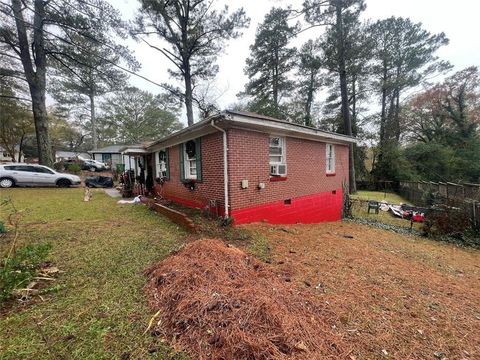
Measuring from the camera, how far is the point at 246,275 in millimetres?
2934

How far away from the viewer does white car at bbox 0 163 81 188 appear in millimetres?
12055

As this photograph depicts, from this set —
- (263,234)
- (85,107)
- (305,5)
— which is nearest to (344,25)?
(305,5)

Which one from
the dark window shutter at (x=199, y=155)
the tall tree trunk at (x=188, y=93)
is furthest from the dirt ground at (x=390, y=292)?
the tall tree trunk at (x=188, y=93)

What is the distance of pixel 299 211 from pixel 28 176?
48.4 ft

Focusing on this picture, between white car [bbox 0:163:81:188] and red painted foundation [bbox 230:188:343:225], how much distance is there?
42.1 feet

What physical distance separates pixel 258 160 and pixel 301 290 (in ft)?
14.0

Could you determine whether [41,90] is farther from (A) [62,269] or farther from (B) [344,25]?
(B) [344,25]

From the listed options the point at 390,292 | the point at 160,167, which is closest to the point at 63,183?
the point at 160,167

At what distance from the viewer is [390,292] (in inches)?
121

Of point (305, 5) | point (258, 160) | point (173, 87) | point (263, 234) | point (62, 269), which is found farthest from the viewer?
point (173, 87)

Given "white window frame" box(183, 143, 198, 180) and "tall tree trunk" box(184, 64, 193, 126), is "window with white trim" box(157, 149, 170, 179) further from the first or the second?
"tall tree trunk" box(184, 64, 193, 126)

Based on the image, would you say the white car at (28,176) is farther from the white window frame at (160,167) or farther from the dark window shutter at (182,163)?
the dark window shutter at (182,163)

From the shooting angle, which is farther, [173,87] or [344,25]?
[173,87]

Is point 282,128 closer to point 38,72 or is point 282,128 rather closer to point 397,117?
point 38,72
